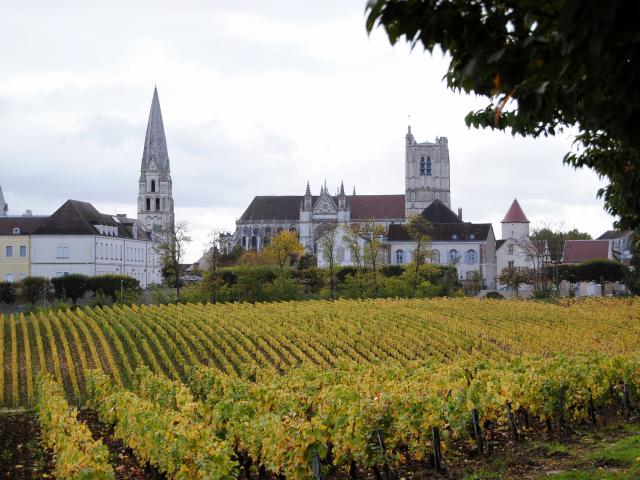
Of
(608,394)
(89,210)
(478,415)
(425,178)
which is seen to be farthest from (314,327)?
(425,178)

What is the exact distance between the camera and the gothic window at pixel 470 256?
8288 cm

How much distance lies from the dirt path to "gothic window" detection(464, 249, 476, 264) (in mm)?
66889

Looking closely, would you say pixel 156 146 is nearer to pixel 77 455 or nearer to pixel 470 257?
pixel 470 257

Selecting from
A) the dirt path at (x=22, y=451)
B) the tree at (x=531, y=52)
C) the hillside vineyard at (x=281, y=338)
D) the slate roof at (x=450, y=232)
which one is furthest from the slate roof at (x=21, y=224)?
the tree at (x=531, y=52)

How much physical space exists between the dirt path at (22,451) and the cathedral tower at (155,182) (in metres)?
104

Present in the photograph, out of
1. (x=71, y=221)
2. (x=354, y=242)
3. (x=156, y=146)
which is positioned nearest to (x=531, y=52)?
(x=354, y=242)

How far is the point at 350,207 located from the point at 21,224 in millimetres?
60800

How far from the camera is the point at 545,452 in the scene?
11.6 meters

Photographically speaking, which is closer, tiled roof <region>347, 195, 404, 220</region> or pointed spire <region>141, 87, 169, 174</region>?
pointed spire <region>141, 87, 169, 174</region>

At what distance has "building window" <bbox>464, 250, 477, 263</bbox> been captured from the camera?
272ft

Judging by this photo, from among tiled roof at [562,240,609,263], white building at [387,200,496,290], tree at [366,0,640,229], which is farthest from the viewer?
white building at [387,200,496,290]

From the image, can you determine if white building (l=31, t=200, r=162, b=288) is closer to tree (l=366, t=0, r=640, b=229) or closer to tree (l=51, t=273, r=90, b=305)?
tree (l=51, t=273, r=90, b=305)

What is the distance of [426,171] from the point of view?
12825 centimetres

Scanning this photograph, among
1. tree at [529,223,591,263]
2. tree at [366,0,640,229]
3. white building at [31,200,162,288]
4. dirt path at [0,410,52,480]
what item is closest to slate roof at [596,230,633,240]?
tree at [529,223,591,263]
